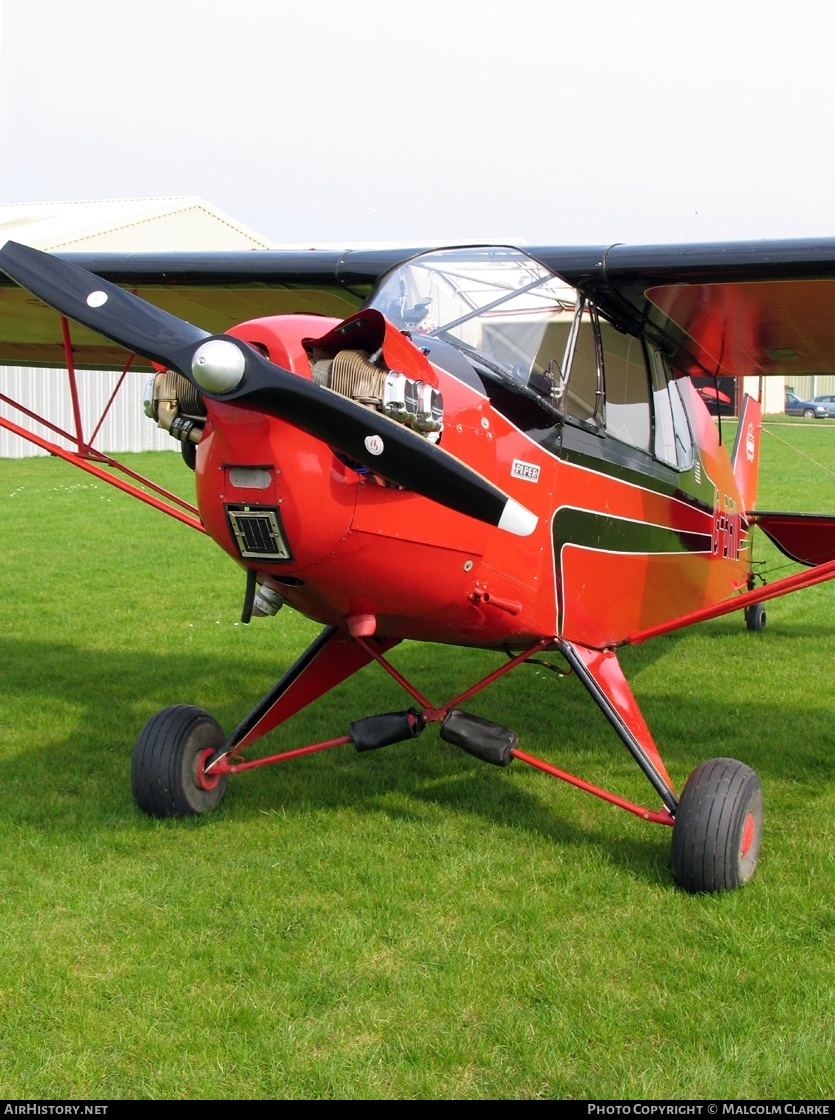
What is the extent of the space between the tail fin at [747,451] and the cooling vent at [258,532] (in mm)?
6115

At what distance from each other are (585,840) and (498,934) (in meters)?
1.03

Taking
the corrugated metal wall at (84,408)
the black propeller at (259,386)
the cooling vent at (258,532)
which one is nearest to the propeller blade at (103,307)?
the black propeller at (259,386)

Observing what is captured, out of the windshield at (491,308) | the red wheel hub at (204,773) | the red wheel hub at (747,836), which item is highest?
the windshield at (491,308)

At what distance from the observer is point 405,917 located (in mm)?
4289

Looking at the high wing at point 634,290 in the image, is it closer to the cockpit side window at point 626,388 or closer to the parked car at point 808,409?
the cockpit side window at point 626,388

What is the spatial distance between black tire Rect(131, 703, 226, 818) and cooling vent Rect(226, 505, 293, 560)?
5.72ft

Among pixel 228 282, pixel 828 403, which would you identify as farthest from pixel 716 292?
pixel 828 403

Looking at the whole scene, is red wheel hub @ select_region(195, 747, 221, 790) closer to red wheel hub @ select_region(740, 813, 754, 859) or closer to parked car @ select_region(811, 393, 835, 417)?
red wheel hub @ select_region(740, 813, 754, 859)

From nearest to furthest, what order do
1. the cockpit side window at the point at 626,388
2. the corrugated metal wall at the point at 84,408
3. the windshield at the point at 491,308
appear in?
the windshield at the point at 491,308, the cockpit side window at the point at 626,388, the corrugated metal wall at the point at 84,408

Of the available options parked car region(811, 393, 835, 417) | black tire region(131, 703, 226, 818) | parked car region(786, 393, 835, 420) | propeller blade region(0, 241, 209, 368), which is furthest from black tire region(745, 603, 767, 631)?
parked car region(811, 393, 835, 417)

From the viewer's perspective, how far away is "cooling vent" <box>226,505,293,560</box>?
3.76 m

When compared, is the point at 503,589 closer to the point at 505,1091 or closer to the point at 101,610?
the point at 505,1091

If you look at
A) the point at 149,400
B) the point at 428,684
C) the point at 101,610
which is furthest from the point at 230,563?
the point at 149,400

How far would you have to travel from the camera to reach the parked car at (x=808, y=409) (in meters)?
52.1
